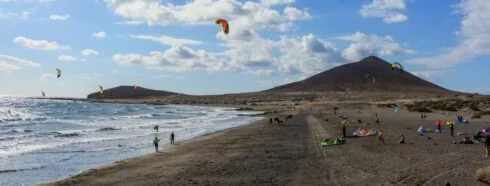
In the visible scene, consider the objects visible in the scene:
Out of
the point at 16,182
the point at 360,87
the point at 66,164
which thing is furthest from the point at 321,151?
the point at 360,87

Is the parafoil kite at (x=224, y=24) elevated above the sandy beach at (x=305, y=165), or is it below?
above

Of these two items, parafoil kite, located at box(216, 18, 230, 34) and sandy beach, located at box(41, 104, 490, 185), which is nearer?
sandy beach, located at box(41, 104, 490, 185)

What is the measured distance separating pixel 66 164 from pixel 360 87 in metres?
166

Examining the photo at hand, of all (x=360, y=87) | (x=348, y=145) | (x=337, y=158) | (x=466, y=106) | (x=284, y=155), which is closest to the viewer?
(x=337, y=158)

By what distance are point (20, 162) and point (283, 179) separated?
12248mm

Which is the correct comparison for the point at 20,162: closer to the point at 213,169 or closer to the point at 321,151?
the point at 213,169

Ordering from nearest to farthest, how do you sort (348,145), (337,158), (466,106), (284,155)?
(337,158) → (284,155) → (348,145) → (466,106)

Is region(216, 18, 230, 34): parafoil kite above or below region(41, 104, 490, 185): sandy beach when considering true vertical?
above

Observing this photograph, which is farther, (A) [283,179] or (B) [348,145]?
(B) [348,145]

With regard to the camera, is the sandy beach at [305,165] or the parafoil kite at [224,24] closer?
the sandy beach at [305,165]

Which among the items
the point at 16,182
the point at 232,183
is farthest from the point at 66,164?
the point at 232,183

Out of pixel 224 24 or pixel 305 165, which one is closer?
pixel 305 165

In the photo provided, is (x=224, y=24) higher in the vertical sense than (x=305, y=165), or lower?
higher

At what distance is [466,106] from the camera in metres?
59.4
